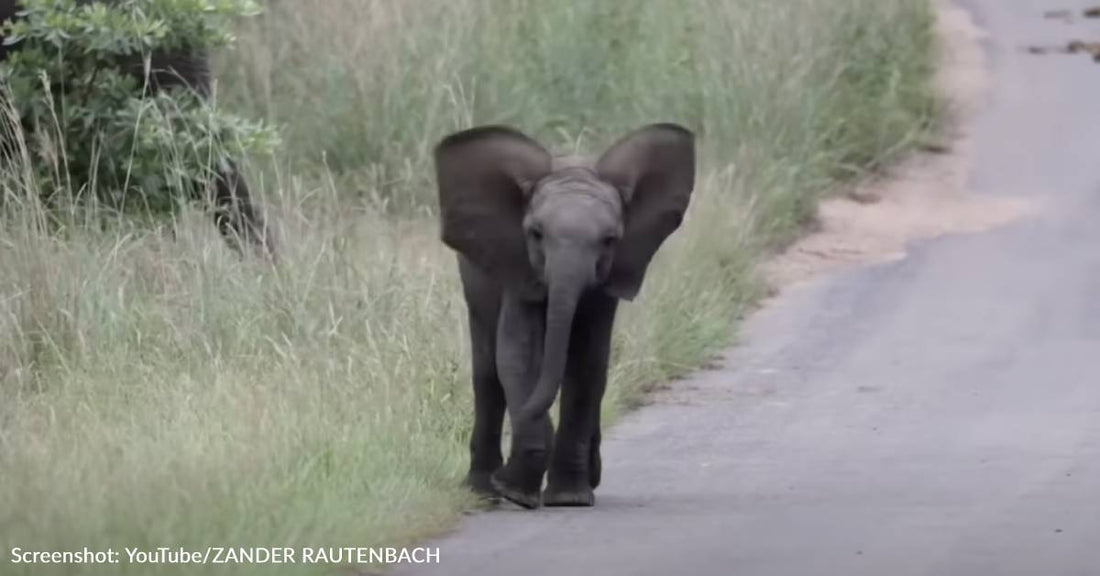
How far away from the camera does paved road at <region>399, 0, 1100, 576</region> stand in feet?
27.1

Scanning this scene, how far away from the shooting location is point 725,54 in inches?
744

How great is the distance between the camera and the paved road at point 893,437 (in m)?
8.27

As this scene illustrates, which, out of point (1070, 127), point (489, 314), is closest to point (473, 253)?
point (489, 314)

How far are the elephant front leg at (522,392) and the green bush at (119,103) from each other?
13.1 feet

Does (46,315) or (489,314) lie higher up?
(489,314)

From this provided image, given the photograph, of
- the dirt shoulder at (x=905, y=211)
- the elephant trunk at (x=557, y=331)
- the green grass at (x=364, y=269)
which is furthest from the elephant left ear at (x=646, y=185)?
the dirt shoulder at (x=905, y=211)

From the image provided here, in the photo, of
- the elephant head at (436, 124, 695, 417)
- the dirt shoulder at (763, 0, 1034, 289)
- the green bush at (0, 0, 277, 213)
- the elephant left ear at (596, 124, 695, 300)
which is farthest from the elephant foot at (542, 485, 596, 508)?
the dirt shoulder at (763, 0, 1034, 289)

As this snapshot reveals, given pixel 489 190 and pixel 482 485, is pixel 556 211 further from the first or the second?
pixel 482 485

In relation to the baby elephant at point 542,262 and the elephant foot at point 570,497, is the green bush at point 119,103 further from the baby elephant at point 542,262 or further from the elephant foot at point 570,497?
the elephant foot at point 570,497

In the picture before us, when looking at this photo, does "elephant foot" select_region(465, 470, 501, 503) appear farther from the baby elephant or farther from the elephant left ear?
the elephant left ear

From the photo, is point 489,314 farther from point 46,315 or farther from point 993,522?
point 46,315

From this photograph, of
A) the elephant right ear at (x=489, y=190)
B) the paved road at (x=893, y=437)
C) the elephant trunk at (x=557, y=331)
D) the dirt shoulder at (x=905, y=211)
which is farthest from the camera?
the dirt shoulder at (x=905, y=211)

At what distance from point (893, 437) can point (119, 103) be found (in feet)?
15.1

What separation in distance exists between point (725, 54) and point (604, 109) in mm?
973
